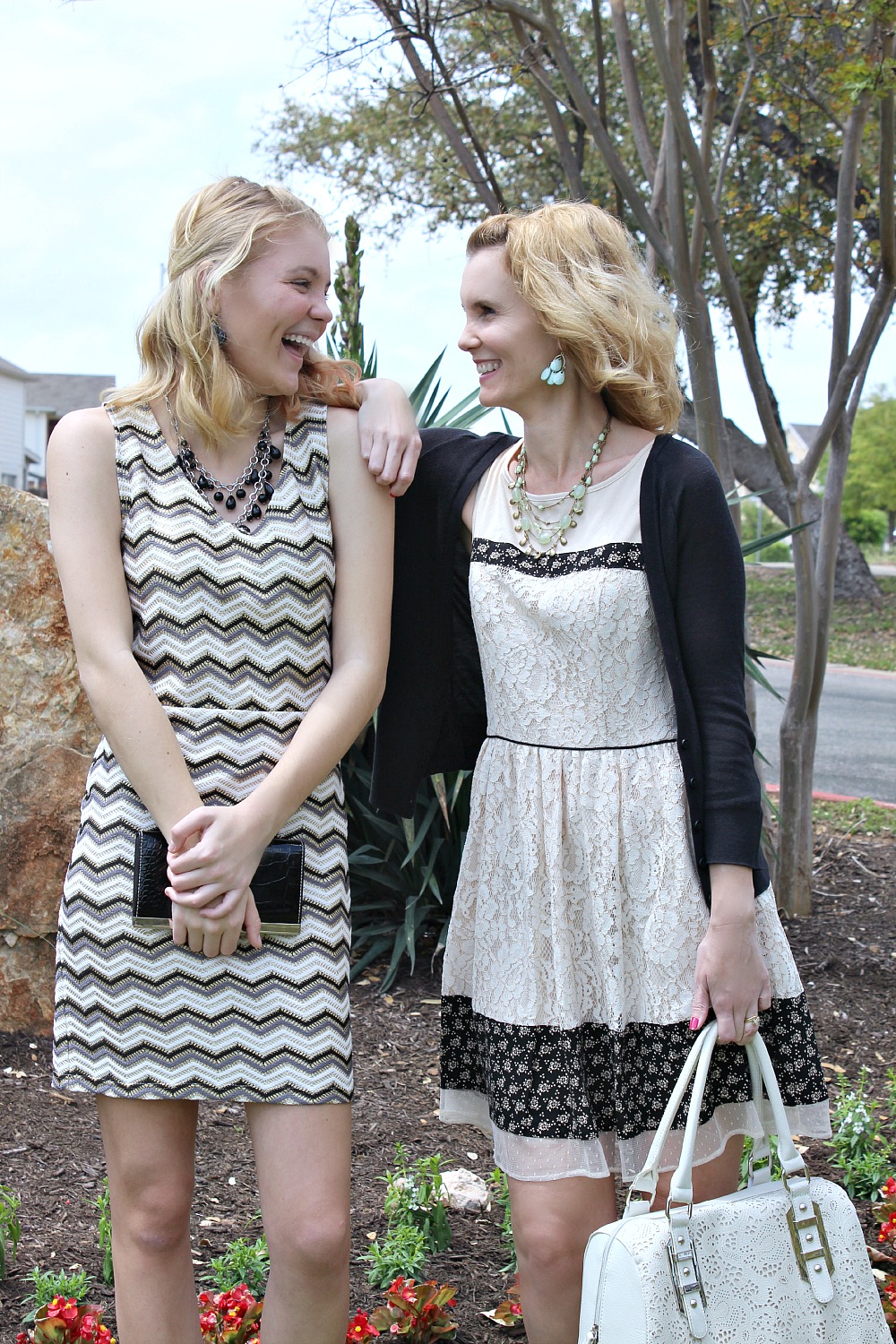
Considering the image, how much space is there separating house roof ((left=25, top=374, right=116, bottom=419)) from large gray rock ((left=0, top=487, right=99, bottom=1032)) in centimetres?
5501

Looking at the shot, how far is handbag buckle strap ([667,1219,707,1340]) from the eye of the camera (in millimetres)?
1740

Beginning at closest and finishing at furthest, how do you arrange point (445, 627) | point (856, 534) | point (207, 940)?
point (207, 940)
point (445, 627)
point (856, 534)

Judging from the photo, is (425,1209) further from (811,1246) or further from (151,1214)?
(811,1246)

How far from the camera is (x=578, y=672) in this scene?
207 cm

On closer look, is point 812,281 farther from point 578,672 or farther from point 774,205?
point 578,672

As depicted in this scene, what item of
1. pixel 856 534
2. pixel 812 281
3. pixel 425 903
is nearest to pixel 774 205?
pixel 812 281

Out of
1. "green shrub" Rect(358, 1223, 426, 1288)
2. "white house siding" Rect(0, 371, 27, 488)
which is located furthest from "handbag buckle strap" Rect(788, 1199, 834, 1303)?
"white house siding" Rect(0, 371, 27, 488)

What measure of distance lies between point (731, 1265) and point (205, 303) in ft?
5.28

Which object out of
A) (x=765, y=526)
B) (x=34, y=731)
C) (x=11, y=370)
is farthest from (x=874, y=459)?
(x=34, y=731)

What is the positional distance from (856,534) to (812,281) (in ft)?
127

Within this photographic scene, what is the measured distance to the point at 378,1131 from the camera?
11.8 feet

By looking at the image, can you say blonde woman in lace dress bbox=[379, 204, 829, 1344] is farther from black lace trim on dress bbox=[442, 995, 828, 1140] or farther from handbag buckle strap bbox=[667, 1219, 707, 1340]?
handbag buckle strap bbox=[667, 1219, 707, 1340]

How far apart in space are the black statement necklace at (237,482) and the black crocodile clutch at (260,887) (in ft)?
1.62

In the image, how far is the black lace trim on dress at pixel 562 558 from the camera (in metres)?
2.04
